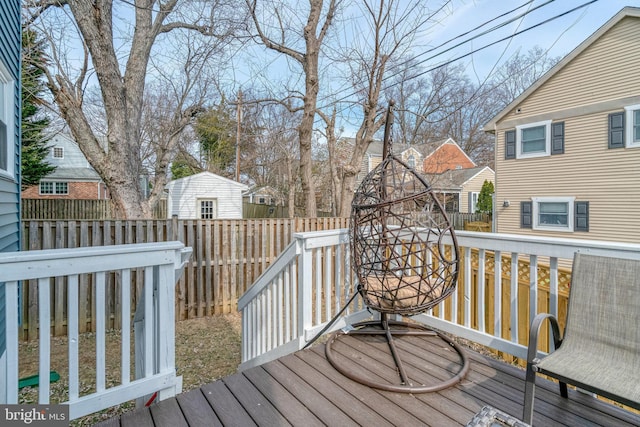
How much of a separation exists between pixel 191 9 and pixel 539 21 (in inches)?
240

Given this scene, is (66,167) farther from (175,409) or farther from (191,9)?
(175,409)

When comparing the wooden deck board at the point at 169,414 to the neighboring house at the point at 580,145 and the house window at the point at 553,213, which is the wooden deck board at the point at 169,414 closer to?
the neighboring house at the point at 580,145

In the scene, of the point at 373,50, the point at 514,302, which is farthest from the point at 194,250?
the point at 373,50

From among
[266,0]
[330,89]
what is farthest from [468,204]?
[266,0]

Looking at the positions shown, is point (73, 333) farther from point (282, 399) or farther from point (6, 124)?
point (6, 124)

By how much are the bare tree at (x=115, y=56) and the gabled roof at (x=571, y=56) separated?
8756 millimetres

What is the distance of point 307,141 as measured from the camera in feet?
21.5

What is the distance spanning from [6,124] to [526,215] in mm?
11838

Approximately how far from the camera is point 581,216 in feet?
29.4

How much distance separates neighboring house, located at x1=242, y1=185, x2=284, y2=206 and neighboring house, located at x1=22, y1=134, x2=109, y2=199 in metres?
8.14

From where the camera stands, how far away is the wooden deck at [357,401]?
5.13 ft

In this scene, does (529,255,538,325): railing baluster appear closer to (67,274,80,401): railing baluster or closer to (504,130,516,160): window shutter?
(67,274,80,401): railing baluster

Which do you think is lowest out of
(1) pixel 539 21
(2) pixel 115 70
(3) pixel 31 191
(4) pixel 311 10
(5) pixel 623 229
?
(5) pixel 623 229

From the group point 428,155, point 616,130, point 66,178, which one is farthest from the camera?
point 66,178
